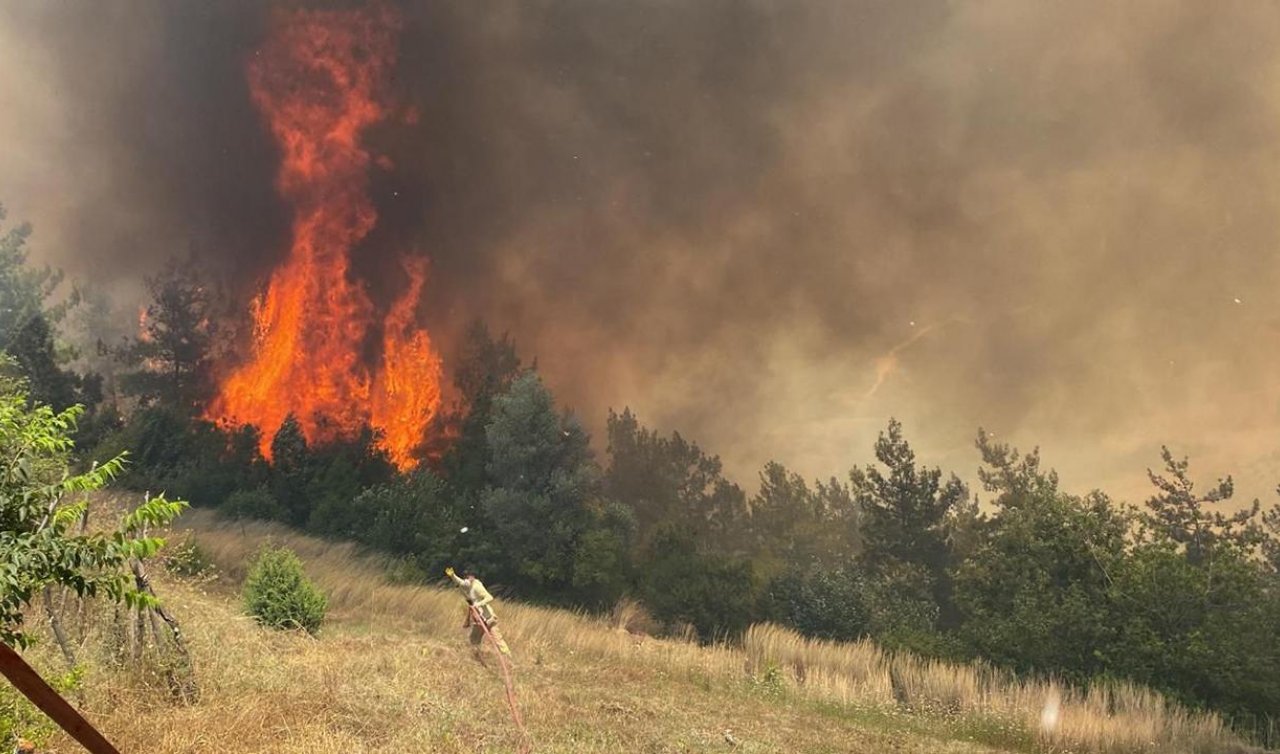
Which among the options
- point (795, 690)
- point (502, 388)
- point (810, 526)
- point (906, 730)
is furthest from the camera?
point (810, 526)

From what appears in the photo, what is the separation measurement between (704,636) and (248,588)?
14.8 metres

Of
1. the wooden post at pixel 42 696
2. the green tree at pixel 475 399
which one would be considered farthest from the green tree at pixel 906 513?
the wooden post at pixel 42 696

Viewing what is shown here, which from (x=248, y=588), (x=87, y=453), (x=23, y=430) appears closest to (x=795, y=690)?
(x=248, y=588)

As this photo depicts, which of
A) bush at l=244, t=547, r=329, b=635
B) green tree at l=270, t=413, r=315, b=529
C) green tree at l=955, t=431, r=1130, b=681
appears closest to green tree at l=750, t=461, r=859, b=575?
green tree at l=955, t=431, r=1130, b=681

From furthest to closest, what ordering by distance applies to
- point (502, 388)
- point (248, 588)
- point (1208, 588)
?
point (502, 388) < point (1208, 588) < point (248, 588)

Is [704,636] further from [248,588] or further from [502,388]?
[502,388]

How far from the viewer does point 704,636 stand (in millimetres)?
23719

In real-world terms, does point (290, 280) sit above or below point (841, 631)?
above

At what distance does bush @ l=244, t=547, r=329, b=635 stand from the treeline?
9.07m

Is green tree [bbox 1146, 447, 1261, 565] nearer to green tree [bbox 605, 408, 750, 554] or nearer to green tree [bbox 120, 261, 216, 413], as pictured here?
green tree [bbox 605, 408, 750, 554]

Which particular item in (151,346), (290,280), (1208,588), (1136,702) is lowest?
(1136,702)

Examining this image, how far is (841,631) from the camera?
24062 mm

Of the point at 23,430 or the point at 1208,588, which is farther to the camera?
the point at 1208,588

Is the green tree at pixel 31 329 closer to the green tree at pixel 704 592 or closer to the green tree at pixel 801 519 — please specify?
the green tree at pixel 704 592
